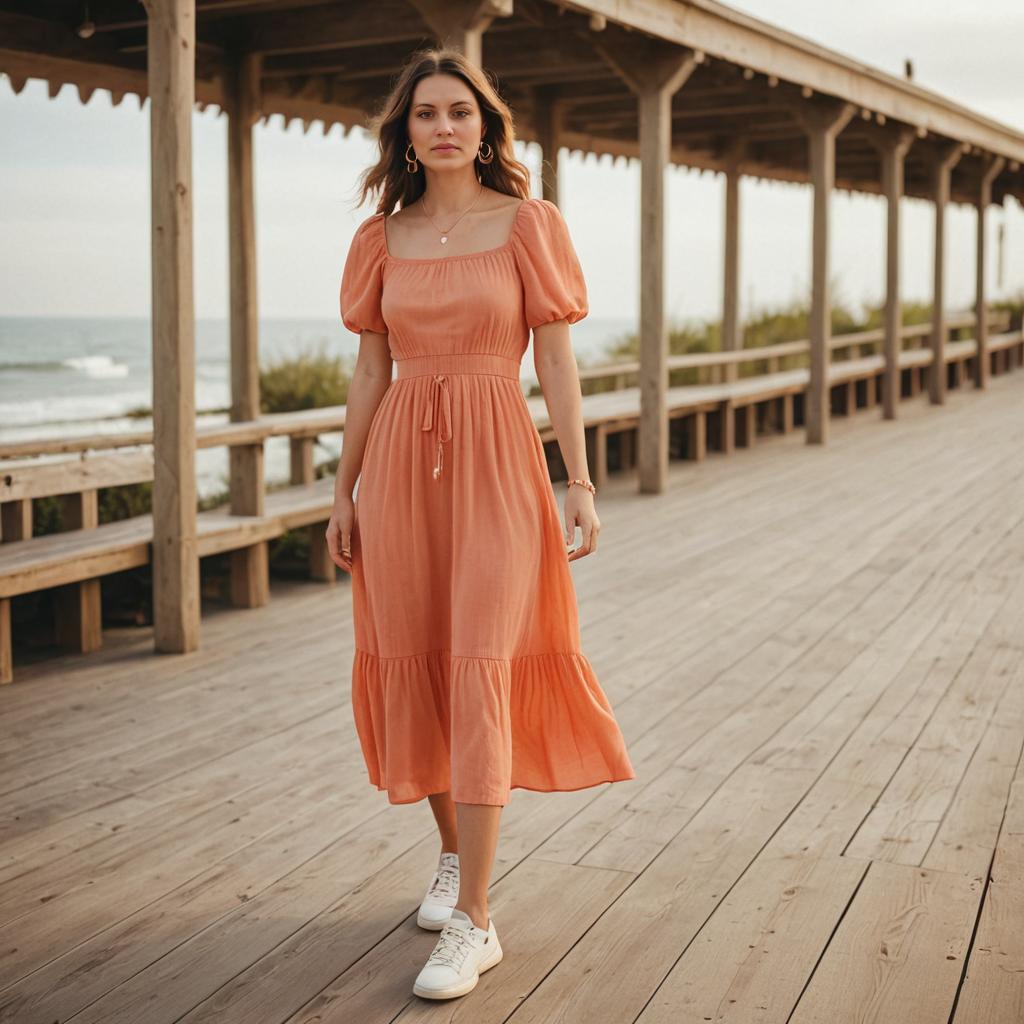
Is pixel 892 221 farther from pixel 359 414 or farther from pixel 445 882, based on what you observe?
pixel 445 882

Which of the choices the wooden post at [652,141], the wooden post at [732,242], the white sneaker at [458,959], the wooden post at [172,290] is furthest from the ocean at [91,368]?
the white sneaker at [458,959]

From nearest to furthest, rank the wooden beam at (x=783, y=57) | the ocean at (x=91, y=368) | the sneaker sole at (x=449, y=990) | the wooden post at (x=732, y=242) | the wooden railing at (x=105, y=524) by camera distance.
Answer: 1. the sneaker sole at (x=449, y=990)
2. the wooden railing at (x=105, y=524)
3. the wooden beam at (x=783, y=57)
4. the wooden post at (x=732, y=242)
5. the ocean at (x=91, y=368)

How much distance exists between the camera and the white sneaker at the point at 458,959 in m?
2.35

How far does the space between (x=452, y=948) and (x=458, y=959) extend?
2 cm

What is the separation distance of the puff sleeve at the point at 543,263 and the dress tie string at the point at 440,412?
0.21m

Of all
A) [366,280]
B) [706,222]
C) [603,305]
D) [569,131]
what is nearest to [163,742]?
[366,280]

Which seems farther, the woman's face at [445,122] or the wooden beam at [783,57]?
the wooden beam at [783,57]

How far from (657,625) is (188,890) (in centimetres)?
279

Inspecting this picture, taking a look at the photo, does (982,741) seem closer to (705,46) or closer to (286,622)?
(286,622)

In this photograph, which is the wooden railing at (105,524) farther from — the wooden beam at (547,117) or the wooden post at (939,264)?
the wooden post at (939,264)

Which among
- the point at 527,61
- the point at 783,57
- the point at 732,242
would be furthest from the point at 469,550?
the point at 732,242

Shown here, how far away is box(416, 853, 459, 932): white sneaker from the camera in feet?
8.63

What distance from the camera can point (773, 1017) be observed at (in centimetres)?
227

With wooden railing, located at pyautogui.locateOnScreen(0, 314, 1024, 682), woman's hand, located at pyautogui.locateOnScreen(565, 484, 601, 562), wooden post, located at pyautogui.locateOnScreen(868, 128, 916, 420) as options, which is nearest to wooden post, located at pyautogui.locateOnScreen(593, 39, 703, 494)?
wooden railing, located at pyautogui.locateOnScreen(0, 314, 1024, 682)
